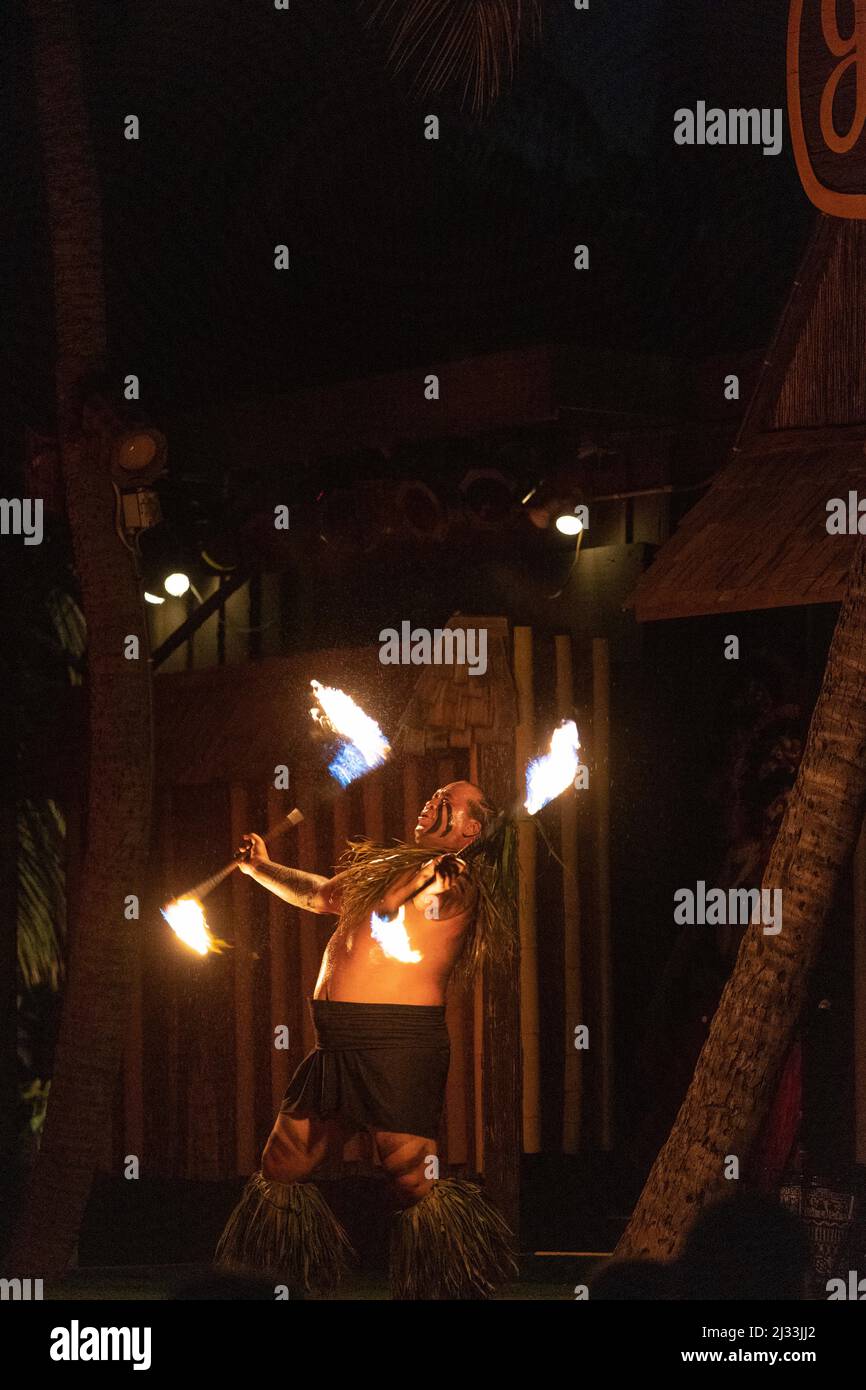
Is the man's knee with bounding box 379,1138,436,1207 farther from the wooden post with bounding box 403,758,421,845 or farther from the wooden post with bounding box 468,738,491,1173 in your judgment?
the wooden post with bounding box 403,758,421,845

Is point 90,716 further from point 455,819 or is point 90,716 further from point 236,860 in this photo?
point 455,819

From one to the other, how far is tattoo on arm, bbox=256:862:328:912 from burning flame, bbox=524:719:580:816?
3.06 feet

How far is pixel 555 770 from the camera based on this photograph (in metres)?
9.77

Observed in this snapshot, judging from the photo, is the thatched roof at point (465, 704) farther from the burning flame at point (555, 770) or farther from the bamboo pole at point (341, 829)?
the bamboo pole at point (341, 829)

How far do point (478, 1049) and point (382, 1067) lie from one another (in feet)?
1.86

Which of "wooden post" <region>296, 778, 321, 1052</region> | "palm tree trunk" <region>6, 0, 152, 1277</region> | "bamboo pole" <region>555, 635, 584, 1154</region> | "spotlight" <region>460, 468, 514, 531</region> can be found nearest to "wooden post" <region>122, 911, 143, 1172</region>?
"palm tree trunk" <region>6, 0, 152, 1277</region>

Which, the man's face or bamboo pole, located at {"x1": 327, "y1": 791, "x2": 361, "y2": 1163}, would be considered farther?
bamboo pole, located at {"x1": 327, "y1": 791, "x2": 361, "y2": 1163}

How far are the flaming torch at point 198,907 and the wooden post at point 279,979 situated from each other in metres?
0.26

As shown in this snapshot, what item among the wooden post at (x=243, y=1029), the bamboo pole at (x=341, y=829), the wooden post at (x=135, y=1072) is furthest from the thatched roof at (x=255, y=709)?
the wooden post at (x=135, y=1072)

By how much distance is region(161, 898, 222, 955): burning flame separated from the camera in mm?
10297

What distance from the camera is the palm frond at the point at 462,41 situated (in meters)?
10.5

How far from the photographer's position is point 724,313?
10.4m

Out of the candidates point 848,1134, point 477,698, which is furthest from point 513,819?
point 848,1134

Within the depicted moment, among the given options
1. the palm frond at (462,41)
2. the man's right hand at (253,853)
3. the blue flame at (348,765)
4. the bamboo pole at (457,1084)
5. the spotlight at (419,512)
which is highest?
the palm frond at (462,41)
